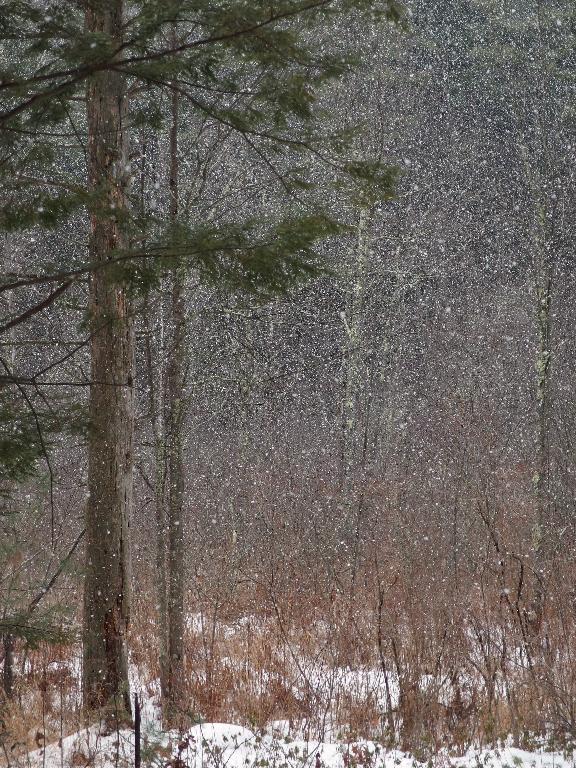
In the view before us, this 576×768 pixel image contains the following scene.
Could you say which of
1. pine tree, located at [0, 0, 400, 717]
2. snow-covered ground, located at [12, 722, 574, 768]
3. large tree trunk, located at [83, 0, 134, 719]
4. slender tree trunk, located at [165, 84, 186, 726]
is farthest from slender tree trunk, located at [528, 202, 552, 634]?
large tree trunk, located at [83, 0, 134, 719]

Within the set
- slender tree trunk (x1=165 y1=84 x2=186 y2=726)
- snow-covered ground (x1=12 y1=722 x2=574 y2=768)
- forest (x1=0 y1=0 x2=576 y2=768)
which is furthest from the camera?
slender tree trunk (x1=165 y1=84 x2=186 y2=726)

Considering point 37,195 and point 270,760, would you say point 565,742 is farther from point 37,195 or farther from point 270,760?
point 37,195

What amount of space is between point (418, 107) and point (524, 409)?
6.00 metres

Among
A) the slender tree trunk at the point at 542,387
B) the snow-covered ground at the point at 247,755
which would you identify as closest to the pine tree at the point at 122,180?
the snow-covered ground at the point at 247,755

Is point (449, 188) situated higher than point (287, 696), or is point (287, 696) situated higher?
point (449, 188)

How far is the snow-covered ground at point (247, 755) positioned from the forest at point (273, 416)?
4cm

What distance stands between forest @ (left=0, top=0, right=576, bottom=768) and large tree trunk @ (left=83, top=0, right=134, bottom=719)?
0.07 feet

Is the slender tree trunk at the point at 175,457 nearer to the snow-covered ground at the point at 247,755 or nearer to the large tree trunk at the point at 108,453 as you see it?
the large tree trunk at the point at 108,453

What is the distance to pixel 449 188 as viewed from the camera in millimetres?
17047

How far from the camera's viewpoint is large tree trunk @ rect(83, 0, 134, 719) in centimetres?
585

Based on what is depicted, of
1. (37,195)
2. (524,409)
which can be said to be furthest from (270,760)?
(524,409)

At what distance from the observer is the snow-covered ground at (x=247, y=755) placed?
5.18 m

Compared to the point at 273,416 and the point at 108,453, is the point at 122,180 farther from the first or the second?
the point at 273,416

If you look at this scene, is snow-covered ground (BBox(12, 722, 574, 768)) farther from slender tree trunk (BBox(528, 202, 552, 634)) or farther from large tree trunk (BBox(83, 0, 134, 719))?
slender tree trunk (BBox(528, 202, 552, 634))
